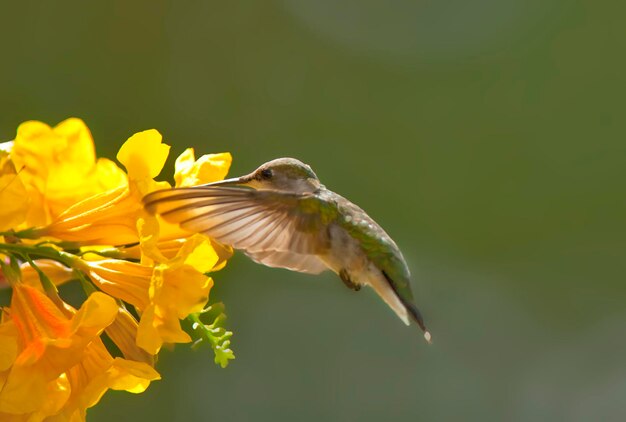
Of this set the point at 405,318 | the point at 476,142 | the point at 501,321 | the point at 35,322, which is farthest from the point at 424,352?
the point at 35,322

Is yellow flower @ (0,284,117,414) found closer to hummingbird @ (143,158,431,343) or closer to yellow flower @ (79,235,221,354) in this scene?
yellow flower @ (79,235,221,354)

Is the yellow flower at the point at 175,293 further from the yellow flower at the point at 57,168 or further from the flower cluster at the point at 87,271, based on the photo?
the yellow flower at the point at 57,168

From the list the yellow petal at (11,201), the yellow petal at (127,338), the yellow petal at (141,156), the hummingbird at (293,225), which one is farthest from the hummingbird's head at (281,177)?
the yellow petal at (11,201)

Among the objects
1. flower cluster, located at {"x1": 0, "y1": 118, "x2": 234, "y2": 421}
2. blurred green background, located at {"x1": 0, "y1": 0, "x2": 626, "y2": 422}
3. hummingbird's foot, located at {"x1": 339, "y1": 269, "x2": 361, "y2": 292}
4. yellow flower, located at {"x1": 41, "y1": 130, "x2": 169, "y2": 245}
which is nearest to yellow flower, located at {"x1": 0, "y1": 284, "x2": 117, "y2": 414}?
flower cluster, located at {"x1": 0, "y1": 118, "x2": 234, "y2": 421}

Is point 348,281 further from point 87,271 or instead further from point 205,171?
point 87,271

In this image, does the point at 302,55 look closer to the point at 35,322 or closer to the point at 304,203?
the point at 304,203

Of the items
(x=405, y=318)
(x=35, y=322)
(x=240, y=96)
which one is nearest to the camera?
(x=35, y=322)

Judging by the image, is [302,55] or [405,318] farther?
[302,55]

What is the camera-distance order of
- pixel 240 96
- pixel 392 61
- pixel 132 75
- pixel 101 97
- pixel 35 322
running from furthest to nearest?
pixel 392 61 → pixel 240 96 → pixel 132 75 → pixel 101 97 → pixel 35 322
